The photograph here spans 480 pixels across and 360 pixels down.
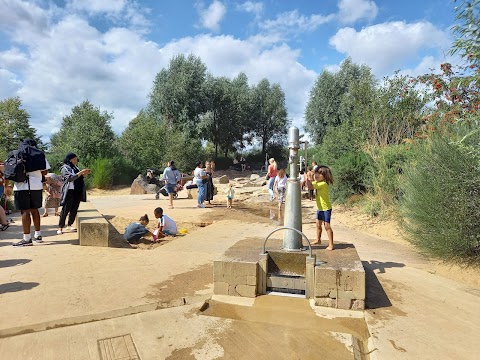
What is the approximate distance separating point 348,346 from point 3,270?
4533 millimetres

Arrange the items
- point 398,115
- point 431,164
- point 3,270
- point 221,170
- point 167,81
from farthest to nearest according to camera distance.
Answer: point 221,170, point 167,81, point 398,115, point 431,164, point 3,270

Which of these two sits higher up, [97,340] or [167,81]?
[167,81]

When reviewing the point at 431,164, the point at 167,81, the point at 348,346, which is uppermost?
the point at 167,81

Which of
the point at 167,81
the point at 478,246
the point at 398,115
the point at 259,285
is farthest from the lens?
the point at 167,81

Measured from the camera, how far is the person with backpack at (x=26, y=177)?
5.60m

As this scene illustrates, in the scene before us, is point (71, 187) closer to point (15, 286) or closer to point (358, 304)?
point (15, 286)

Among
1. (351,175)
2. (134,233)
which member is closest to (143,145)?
(351,175)

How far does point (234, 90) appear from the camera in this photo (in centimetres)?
3581

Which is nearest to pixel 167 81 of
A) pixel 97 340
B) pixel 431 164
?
pixel 431 164

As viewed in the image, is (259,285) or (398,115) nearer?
(259,285)

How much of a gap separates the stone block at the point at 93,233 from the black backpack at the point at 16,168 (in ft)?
4.00

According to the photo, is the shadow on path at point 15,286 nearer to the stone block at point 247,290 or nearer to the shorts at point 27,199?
the shorts at point 27,199

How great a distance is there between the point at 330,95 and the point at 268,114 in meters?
Answer: 7.81

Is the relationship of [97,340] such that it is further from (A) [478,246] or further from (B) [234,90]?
(B) [234,90]
